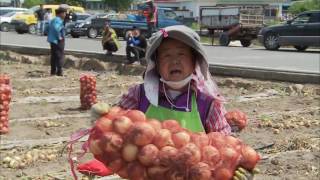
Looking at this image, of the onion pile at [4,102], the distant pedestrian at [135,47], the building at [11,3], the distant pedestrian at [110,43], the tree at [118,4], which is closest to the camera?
the onion pile at [4,102]

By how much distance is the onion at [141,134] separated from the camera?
256 centimetres

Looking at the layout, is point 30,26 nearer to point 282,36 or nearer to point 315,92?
point 282,36

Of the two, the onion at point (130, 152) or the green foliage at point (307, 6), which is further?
the green foliage at point (307, 6)

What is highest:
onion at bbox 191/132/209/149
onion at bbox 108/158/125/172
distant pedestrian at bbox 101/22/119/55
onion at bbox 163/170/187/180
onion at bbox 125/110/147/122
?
onion at bbox 125/110/147/122

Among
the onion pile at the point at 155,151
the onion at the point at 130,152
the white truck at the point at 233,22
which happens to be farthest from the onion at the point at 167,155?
the white truck at the point at 233,22

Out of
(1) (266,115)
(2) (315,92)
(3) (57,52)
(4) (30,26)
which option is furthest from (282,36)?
(4) (30,26)

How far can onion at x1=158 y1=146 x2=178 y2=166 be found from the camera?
2551 millimetres

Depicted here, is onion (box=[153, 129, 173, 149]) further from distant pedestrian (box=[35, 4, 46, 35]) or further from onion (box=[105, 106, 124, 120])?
distant pedestrian (box=[35, 4, 46, 35])

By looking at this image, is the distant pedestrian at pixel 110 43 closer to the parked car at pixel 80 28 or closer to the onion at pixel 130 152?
the onion at pixel 130 152

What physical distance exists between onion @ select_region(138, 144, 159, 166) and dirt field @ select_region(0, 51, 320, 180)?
12.5ft

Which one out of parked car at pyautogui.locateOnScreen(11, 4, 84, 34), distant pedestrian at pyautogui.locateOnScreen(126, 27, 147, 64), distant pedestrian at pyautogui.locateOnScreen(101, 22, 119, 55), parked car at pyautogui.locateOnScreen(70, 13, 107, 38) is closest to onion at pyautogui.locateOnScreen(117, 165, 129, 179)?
distant pedestrian at pyautogui.locateOnScreen(126, 27, 147, 64)

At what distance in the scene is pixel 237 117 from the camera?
352 centimetres

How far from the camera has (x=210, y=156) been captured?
2588 millimetres

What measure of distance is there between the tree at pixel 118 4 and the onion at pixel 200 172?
270ft
